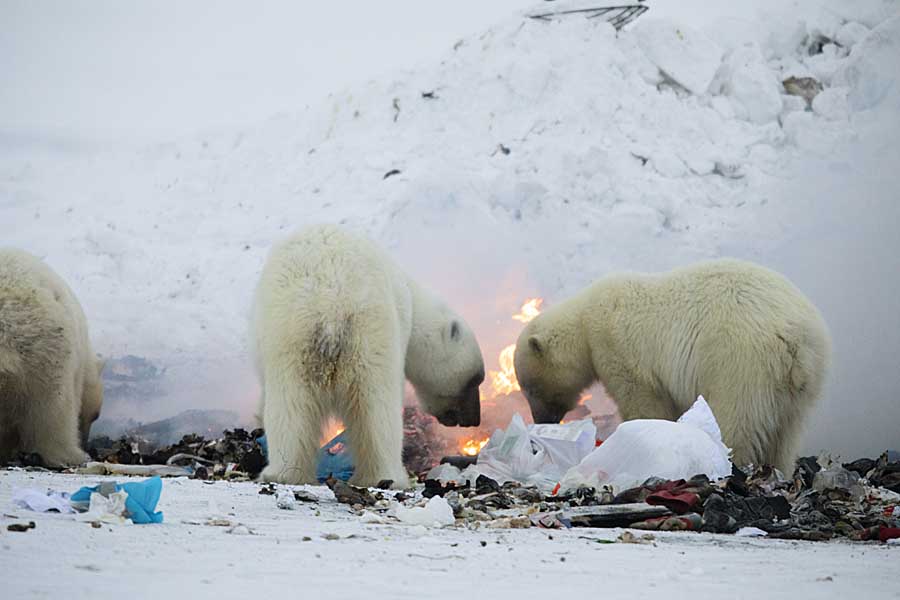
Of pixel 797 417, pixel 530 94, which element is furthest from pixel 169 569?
pixel 530 94

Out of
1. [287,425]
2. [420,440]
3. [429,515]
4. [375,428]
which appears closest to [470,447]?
[420,440]

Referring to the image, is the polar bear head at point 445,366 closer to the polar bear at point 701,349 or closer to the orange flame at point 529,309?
the polar bear at point 701,349

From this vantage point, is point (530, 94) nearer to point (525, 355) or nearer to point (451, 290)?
point (451, 290)

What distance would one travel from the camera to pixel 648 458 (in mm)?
4527

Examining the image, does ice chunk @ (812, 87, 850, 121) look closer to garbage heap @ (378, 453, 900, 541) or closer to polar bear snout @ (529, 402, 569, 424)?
polar bear snout @ (529, 402, 569, 424)

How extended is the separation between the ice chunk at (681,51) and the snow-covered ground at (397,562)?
26.9 feet

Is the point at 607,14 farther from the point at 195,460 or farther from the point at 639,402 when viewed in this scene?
the point at 195,460

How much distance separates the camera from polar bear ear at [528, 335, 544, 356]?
7.52 m

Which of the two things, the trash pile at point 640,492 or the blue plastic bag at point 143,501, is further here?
the trash pile at point 640,492

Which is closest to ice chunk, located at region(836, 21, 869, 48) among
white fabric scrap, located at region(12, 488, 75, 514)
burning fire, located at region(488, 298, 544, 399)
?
burning fire, located at region(488, 298, 544, 399)

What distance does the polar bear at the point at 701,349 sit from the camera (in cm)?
594

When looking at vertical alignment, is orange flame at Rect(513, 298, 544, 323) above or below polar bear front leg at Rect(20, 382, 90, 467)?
above

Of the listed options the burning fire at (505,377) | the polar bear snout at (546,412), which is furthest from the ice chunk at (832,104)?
the polar bear snout at (546,412)

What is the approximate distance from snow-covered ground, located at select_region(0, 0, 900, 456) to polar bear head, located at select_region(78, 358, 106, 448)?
1788 mm
